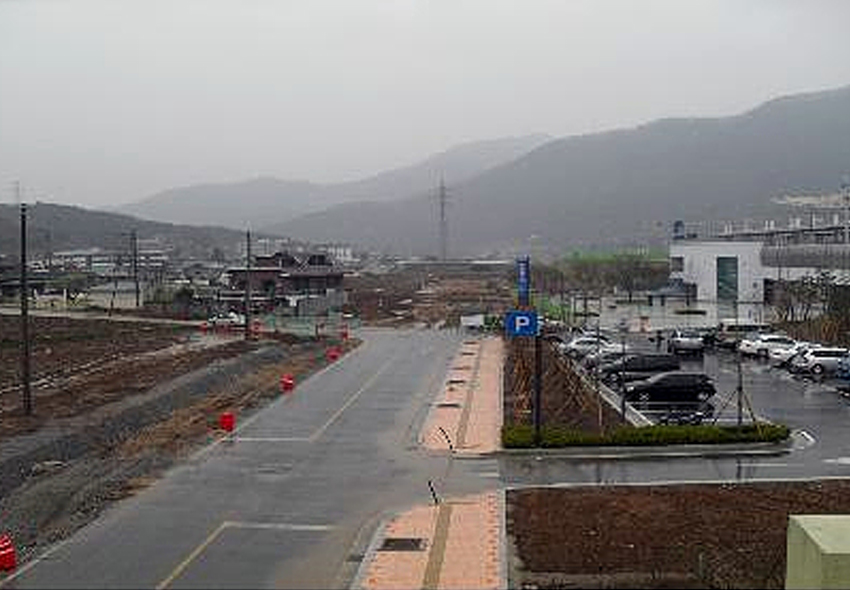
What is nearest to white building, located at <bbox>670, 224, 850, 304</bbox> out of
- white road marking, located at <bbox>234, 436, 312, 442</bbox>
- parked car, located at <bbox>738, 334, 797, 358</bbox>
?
parked car, located at <bbox>738, 334, 797, 358</bbox>

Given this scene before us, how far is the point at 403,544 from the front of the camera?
16156 millimetres

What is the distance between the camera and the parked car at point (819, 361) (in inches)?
1395

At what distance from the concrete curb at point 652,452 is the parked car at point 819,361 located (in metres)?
13.4

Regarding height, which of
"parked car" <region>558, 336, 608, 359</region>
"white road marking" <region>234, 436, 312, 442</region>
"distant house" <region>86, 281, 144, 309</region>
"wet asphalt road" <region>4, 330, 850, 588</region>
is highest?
"distant house" <region>86, 281, 144, 309</region>

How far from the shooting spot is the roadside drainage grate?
15905 millimetres

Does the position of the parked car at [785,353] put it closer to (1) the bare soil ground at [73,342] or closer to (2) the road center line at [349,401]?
(2) the road center line at [349,401]

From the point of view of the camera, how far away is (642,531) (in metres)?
16.3

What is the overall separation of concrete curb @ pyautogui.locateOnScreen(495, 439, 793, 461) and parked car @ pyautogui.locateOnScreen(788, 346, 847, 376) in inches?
526

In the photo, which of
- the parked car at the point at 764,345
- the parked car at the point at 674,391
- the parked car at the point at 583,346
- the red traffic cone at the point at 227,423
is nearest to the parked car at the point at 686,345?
the parked car at the point at 764,345

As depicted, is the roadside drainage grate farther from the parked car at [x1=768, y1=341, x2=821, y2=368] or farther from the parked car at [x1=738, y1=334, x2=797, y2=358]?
the parked car at [x1=738, y1=334, x2=797, y2=358]

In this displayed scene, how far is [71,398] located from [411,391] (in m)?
10.7

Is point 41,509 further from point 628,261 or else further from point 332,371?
point 628,261

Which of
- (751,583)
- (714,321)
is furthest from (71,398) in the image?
(714,321)

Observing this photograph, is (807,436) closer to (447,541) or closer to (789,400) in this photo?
(789,400)
